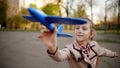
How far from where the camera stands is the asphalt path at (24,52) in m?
1.19

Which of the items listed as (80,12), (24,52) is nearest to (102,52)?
(80,12)

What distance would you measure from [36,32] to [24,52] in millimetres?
124

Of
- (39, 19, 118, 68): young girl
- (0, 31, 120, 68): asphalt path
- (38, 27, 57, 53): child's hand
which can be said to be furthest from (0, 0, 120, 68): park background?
(38, 27, 57, 53): child's hand

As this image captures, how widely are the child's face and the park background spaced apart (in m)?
0.16

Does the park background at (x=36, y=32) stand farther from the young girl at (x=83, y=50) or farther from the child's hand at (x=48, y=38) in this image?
the child's hand at (x=48, y=38)

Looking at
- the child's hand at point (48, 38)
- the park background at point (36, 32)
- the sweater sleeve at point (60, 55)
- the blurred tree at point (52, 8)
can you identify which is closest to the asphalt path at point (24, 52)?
the park background at point (36, 32)

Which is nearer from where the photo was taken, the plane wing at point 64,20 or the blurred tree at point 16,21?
the plane wing at point 64,20

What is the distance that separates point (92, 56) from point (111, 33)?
0.95 feet

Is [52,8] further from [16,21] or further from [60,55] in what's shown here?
[60,55]

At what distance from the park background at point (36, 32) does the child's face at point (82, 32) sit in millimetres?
163

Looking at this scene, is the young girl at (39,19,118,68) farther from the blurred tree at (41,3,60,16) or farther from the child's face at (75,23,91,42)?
the blurred tree at (41,3,60,16)

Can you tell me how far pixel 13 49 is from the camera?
1.22 meters

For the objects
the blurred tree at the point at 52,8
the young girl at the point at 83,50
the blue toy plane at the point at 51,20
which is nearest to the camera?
the blue toy plane at the point at 51,20

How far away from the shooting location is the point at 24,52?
1.22 metres
